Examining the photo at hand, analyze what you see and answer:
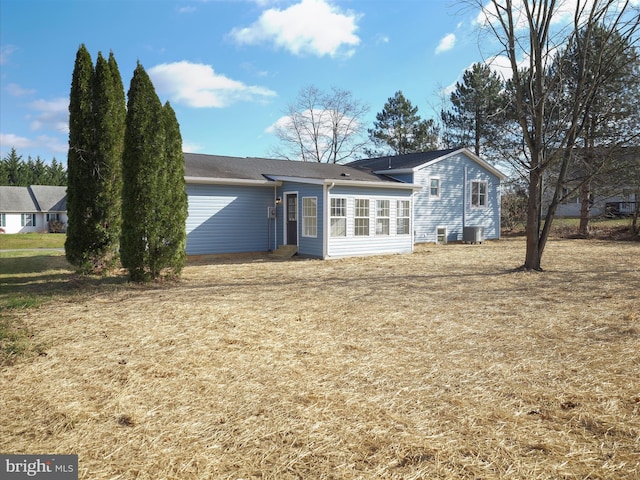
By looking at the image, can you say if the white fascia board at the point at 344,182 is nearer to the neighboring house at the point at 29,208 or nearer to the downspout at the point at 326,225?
the downspout at the point at 326,225

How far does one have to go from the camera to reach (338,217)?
15.1 metres

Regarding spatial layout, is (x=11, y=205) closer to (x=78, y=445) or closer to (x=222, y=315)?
(x=222, y=315)

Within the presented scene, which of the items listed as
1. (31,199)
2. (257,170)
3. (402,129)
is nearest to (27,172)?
(31,199)

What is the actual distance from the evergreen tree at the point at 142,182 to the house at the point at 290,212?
4.58m

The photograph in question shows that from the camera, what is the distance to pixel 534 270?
11.8 meters

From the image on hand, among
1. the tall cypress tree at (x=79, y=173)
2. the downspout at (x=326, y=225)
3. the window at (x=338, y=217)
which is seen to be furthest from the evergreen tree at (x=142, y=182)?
the window at (x=338, y=217)

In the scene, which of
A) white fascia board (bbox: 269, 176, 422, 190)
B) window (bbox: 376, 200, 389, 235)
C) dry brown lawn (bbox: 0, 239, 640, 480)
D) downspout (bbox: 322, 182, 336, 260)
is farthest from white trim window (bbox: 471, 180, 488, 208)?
dry brown lawn (bbox: 0, 239, 640, 480)

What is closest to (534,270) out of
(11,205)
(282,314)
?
(282,314)

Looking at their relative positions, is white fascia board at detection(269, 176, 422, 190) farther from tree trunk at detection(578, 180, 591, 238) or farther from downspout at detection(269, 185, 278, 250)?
tree trunk at detection(578, 180, 591, 238)

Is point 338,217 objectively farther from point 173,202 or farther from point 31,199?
point 31,199

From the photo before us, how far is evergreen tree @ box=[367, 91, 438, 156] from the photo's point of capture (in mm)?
Answer: 35938

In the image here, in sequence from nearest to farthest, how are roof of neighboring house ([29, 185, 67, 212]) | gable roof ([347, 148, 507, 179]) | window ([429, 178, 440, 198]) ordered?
gable roof ([347, 148, 507, 179]) < window ([429, 178, 440, 198]) < roof of neighboring house ([29, 185, 67, 212])

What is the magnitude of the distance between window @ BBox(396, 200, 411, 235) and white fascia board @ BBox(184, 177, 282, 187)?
14.9ft

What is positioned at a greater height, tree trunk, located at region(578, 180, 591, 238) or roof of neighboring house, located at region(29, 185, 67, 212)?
roof of neighboring house, located at region(29, 185, 67, 212)
